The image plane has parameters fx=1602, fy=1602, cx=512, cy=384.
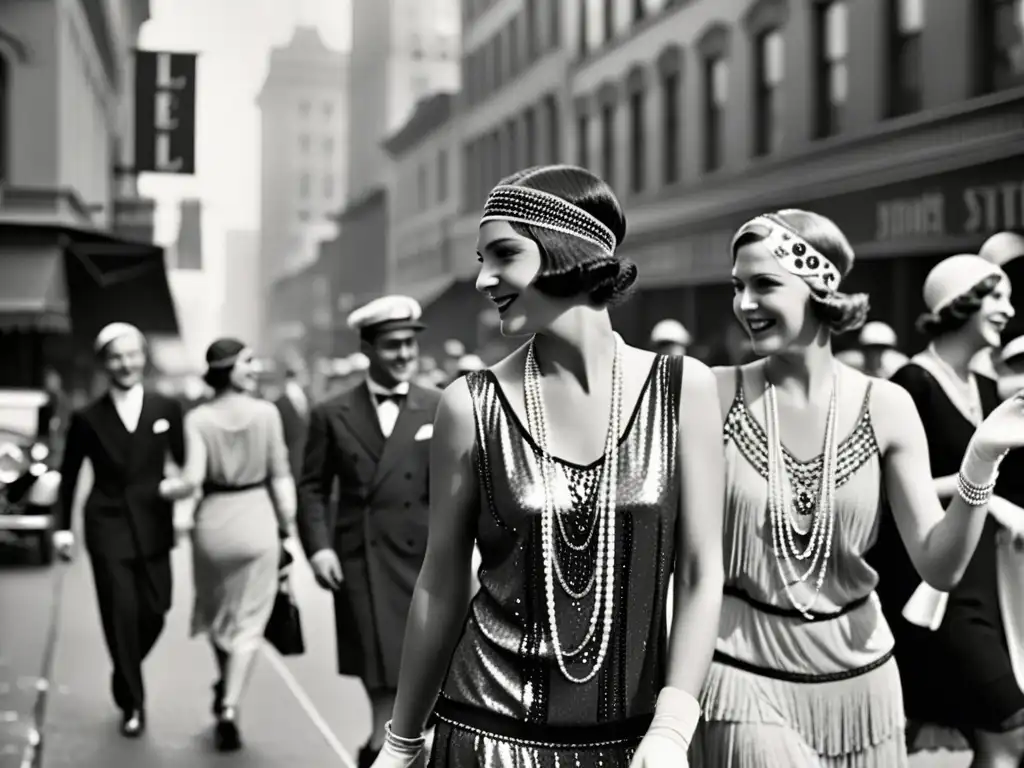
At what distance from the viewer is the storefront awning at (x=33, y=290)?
17516 millimetres

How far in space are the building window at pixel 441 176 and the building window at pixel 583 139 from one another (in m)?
4.24

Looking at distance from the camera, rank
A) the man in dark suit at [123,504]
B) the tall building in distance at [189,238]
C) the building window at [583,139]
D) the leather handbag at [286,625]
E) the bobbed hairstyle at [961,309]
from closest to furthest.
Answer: the bobbed hairstyle at [961,309] < the leather handbag at [286,625] < the man in dark suit at [123,504] < the tall building in distance at [189,238] < the building window at [583,139]

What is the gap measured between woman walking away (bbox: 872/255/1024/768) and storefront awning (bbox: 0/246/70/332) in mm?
13900

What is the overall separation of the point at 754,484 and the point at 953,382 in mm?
1600

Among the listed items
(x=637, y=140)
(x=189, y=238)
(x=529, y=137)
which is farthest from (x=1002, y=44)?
(x=189, y=238)

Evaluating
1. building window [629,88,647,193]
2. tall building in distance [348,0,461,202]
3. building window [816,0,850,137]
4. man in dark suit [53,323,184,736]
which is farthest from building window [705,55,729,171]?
man in dark suit [53,323,184,736]

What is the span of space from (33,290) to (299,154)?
33.9 ft

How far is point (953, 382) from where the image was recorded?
5.18m

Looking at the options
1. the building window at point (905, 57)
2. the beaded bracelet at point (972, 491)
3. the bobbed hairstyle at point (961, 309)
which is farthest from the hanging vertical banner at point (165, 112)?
the beaded bracelet at point (972, 491)

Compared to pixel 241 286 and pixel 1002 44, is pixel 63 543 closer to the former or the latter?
pixel 1002 44

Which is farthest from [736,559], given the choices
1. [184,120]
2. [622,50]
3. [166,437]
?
[622,50]

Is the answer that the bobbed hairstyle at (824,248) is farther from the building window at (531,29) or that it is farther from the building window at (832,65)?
the building window at (531,29)

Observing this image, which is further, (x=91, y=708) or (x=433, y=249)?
(x=433, y=249)

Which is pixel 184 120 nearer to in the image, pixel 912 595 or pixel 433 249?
pixel 433 249
